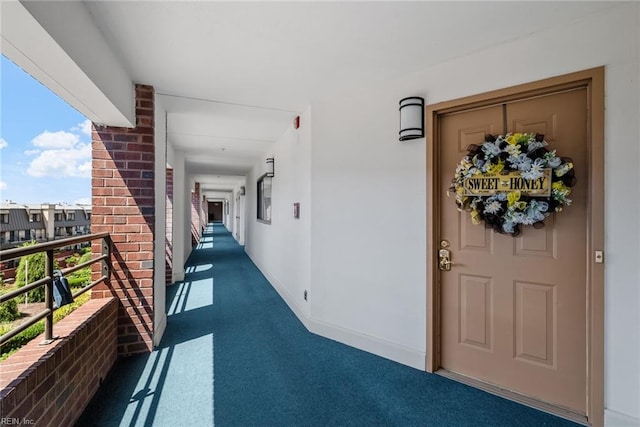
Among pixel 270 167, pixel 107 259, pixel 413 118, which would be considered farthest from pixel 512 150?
pixel 270 167

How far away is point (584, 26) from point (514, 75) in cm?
40

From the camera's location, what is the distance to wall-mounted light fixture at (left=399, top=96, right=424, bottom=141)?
7.88ft

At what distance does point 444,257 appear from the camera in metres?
2.38

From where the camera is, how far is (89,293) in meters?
2.61

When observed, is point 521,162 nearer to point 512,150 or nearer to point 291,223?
point 512,150

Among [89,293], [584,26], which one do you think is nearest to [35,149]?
[89,293]

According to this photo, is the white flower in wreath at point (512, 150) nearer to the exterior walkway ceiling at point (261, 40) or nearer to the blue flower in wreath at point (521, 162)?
the blue flower in wreath at point (521, 162)

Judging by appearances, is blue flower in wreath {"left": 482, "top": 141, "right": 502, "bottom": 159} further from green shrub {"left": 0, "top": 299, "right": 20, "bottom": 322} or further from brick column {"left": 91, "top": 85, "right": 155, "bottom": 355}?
green shrub {"left": 0, "top": 299, "right": 20, "bottom": 322}

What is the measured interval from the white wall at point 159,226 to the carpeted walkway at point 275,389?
0.70 ft

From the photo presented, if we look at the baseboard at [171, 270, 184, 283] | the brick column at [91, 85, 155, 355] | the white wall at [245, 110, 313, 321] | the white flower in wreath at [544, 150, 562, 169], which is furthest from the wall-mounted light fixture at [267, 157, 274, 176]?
the white flower in wreath at [544, 150, 562, 169]

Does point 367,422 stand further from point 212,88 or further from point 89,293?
point 212,88

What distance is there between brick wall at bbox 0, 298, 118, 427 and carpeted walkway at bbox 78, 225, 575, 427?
0.54 feet

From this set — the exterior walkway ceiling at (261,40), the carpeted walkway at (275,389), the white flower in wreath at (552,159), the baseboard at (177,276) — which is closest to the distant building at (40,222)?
the exterior walkway ceiling at (261,40)

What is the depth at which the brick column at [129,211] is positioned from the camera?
8.53ft
